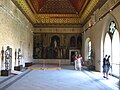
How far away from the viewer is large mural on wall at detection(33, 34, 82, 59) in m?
31.7

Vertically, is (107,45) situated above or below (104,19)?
below

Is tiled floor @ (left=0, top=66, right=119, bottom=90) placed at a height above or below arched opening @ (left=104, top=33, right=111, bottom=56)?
below

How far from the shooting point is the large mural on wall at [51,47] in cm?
3172

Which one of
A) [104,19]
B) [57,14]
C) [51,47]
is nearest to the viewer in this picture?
[104,19]

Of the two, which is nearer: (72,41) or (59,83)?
(59,83)

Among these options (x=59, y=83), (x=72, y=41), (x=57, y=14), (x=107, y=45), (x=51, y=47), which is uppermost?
(x=57, y=14)

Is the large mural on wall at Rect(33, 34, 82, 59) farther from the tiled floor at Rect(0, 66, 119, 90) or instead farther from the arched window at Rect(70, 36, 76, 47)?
the tiled floor at Rect(0, 66, 119, 90)

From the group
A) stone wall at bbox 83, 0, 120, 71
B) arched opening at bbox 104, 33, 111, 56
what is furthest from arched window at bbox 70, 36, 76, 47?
arched opening at bbox 104, 33, 111, 56

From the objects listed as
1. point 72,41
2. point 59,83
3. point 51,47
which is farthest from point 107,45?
point 51,47

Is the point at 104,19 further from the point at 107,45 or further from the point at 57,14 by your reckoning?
the point at 57,14

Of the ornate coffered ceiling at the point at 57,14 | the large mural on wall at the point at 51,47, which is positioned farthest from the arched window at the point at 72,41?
the ornate coffered ceiling at the point at 57,14

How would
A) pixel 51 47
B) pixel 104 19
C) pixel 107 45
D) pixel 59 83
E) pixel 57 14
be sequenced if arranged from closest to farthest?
pixel 59 83 < pixel 104 19 < pixel 107 45 < pixel 57 14 < pixel 51 47

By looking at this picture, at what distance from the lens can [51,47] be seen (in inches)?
1256

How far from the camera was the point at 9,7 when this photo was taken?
1644 cm
